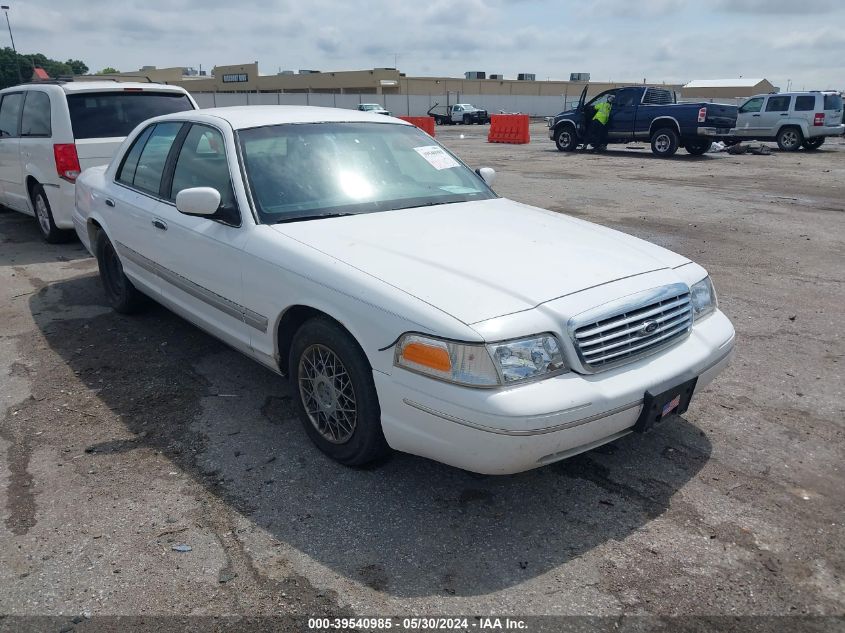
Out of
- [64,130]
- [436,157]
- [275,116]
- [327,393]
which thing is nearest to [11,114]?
[64,130]

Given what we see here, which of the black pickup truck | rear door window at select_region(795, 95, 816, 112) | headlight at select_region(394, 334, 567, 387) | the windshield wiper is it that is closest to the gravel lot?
headlight at select_region(394, 334, 567, 387)

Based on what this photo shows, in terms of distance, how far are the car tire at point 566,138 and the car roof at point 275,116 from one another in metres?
19.3

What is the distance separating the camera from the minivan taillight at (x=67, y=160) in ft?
24.0

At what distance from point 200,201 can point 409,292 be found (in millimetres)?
1457

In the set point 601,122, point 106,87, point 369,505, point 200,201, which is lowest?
point 369,505

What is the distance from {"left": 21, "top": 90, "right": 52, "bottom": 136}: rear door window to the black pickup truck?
17.1 metres

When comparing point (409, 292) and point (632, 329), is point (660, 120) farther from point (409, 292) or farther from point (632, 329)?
point (409, 292)

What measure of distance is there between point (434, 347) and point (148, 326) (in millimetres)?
3498

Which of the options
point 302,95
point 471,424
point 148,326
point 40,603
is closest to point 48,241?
point 148,326

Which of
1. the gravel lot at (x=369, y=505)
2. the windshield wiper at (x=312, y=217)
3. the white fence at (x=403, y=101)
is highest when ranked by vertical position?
the white fence at (x=403, y=101)

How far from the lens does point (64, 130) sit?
734cm

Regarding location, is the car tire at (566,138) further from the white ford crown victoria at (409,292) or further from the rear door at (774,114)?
the white ford crown victoria at (409,292)

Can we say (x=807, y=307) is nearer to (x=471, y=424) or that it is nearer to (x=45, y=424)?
(x=471, y=424)

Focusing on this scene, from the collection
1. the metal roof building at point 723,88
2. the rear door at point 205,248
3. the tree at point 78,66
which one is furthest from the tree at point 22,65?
the rear door at point 205,248
